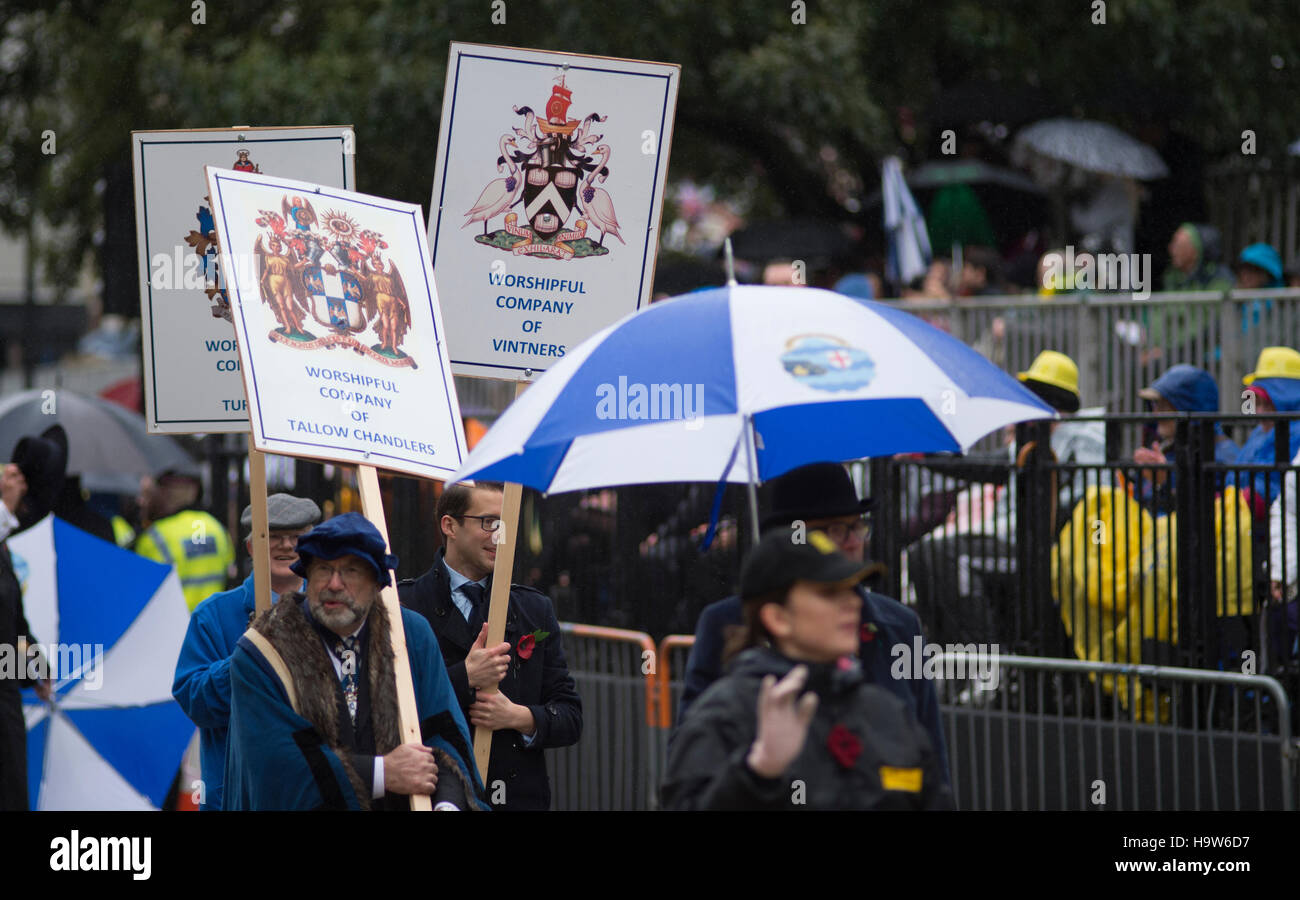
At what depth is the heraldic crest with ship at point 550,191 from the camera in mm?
6238

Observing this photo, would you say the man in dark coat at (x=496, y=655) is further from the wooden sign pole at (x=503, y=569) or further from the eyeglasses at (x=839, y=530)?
the eyeglasses at (x=839, y=530)

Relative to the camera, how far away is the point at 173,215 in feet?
21.1

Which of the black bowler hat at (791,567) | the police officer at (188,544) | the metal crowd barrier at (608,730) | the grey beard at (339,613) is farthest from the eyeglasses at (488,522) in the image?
the police officer at (188,544)

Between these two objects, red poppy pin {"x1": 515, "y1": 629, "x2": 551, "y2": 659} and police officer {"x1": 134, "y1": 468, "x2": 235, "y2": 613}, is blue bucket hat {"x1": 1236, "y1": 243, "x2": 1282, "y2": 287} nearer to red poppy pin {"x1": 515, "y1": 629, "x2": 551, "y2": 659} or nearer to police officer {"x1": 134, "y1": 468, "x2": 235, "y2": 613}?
police officer {"x1": 134, "y1": 468, "x2": 235, "y2": 613}

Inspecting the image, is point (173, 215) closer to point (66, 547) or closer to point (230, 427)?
point (230, 427)

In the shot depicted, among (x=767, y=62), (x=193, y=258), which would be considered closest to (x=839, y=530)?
(x=193, y=258)

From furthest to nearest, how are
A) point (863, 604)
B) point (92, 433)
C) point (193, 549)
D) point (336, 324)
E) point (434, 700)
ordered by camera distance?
point (92, 433) → point (193, 549) → point (336, 324) → point (434, 700) → point (863, 604)

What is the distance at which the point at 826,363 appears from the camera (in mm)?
4691

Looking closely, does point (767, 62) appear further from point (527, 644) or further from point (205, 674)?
point (205, 674)

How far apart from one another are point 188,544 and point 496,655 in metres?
5.82
